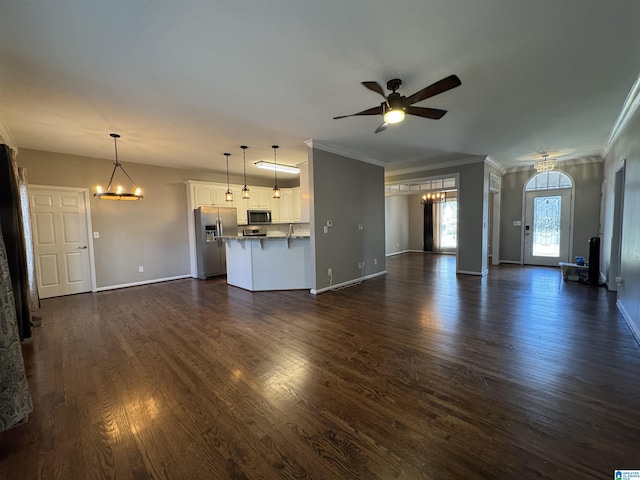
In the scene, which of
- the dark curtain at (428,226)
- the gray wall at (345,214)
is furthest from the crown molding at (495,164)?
the dark curtain at (428,226)

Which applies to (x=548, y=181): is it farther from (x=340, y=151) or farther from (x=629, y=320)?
(x=340, y=151)

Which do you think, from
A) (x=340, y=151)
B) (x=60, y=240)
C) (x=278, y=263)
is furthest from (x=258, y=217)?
(x=60, y=240)

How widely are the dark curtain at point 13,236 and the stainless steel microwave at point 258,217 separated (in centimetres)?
459

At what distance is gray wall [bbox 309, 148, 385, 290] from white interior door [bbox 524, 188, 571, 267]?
4.17 m

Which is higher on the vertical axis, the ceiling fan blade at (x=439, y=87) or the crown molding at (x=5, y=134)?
the crown molding at (x=5, y=134)

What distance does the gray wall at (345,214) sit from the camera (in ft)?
15.8

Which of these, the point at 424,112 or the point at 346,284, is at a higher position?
the point at 424,112

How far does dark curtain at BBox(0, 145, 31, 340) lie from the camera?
2987 mm

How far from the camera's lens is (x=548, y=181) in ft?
22.9

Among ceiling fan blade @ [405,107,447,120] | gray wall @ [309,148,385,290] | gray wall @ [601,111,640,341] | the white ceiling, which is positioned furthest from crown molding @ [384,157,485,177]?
ceiling fan blade @ [405,107,447,120]

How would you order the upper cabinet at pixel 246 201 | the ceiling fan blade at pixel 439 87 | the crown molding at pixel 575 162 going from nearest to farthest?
1. the ceiling fan blade at pixel 439 87
2. the crown molding at pixel 575 162
3. the upper cabinet at pixel 246 201

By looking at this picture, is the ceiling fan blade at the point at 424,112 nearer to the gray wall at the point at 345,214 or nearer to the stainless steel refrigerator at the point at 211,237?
the gray wall at the point at 345,214

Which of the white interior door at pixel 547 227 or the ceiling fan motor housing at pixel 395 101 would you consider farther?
the white interior door at pixel 547 227

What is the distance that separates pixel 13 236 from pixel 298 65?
3650mm
